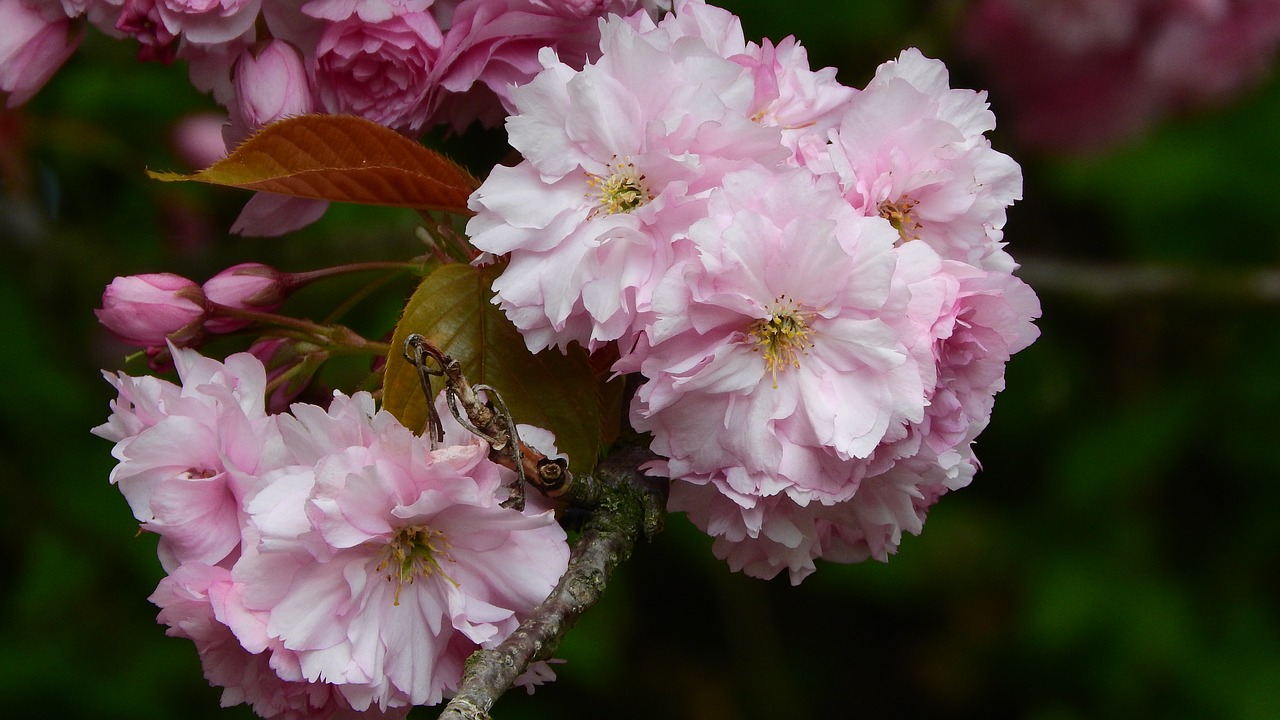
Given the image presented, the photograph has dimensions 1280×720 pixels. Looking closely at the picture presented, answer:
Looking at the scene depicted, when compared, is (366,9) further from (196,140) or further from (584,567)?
(196,140)

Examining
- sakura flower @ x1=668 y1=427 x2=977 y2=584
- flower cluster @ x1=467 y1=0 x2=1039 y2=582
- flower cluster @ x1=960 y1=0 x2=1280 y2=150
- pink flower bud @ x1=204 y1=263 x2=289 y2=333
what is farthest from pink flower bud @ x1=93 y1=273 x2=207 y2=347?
flower cluster @ x1=960 y1=0 x2=1280 y2=150

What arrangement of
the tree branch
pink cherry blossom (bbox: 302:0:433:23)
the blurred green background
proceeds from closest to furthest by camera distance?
the tree branch < pink cherry blossom (bbox: 302:0:433:23) < the blurred green background

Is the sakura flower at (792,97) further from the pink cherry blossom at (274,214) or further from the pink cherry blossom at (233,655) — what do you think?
the pink cherry blossom at (233,655)

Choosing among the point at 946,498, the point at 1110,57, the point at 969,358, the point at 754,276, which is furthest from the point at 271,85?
the point at 946,498

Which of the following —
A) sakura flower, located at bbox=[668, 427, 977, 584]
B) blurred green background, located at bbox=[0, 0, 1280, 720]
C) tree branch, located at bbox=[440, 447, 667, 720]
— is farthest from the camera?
blurred green background, located at bbox=[0, 0, 1280, 720]

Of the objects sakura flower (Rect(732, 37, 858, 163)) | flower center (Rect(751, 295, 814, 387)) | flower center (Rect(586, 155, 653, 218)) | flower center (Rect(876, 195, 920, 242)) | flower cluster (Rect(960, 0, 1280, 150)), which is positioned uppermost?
sakura flower (Rect(732, 37, 858, 163))

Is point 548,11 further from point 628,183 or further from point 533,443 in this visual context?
point 533,443

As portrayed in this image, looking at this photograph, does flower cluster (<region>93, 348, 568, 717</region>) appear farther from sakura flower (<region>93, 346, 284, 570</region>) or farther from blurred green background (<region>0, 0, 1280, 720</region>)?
blurred green background (<region>0, 0, 1280, 720</region>)

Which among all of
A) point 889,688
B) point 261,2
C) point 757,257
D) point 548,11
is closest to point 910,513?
point 757,257

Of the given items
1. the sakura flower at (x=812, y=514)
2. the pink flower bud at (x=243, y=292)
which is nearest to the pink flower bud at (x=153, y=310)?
the pink flower bud at (x=243, y=292)
